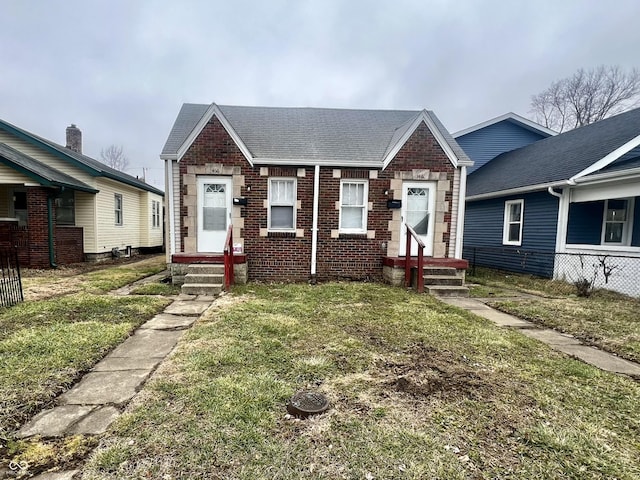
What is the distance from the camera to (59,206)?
37.7 ft

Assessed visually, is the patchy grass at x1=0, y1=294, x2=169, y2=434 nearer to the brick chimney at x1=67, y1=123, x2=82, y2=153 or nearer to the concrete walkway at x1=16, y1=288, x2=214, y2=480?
the concrete walkway at x1=16, y1=288, x2=214, y2=480

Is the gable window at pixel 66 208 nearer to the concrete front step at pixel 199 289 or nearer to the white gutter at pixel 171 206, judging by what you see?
the white gutter at pixel 171 206

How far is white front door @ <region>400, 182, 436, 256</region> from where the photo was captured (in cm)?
854

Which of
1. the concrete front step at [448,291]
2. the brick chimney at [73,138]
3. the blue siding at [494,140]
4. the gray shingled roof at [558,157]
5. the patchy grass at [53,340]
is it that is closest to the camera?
the patchy grass at [53,340]

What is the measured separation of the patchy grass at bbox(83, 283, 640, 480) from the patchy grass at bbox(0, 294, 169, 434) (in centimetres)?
82

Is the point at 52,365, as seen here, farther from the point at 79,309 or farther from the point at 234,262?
the point at 234,262

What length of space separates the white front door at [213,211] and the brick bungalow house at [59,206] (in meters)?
5.37

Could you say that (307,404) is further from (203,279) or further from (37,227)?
(37,227)

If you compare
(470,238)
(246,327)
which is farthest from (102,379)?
(470,238)

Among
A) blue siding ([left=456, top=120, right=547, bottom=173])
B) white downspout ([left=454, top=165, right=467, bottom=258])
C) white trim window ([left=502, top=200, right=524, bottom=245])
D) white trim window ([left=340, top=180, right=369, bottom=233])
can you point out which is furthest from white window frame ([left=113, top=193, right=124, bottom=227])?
blue siding ([left=456, top=120, right=547, bottom=173])

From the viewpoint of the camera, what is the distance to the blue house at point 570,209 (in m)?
7.99

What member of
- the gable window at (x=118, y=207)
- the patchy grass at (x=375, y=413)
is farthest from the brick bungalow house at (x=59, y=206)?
the patchy grass at (x=375, y=413)

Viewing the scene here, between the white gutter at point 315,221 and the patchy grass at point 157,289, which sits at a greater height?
the white gutter at point 315,221

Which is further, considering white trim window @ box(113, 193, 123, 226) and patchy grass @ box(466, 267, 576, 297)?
white trim window @ box(113, 193, 123, 226)
